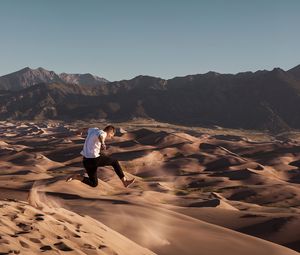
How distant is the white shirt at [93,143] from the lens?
885 cm

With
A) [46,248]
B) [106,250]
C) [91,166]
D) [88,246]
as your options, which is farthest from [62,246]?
[91,166]

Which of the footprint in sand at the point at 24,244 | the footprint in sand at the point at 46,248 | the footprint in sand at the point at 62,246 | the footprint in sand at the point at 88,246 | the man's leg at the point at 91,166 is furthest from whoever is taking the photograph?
the man's leg at the point at 91,166

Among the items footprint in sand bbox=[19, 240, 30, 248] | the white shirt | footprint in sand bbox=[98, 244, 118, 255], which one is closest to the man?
the white shirt

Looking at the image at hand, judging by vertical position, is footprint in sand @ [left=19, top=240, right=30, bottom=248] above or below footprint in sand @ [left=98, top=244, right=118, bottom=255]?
above

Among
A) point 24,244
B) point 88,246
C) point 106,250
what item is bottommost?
point 106,250

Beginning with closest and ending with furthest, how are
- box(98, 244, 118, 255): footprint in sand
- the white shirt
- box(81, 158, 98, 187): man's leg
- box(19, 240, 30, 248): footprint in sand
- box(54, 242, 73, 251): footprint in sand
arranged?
box(19, 240, 30, 248): footprint in sand < box(54, 242, 73, 251): footprint in sand < box(98, 244, 118, 255): footprint in sand < the white shirt < box(81, 158, 98, 187): man's leg

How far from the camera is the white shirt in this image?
8852mm

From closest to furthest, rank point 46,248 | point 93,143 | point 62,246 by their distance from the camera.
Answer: point 46,248 < point 62,246 < point 93,143

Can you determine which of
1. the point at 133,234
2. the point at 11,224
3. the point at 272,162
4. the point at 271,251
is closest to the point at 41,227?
the point at 11,224

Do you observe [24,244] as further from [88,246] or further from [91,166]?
[91,166]

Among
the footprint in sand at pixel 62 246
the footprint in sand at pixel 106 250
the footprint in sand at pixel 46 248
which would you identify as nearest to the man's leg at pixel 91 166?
the footprint in sand at pixel 106 250

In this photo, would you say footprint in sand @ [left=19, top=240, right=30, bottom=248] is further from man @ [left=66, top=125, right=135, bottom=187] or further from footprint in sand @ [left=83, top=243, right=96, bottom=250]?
man @ [left=66, top=125, right=135, bottom=187]

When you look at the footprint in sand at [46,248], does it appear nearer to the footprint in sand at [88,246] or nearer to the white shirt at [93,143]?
the footprint in sand at [88,246]

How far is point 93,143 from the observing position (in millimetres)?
9047
